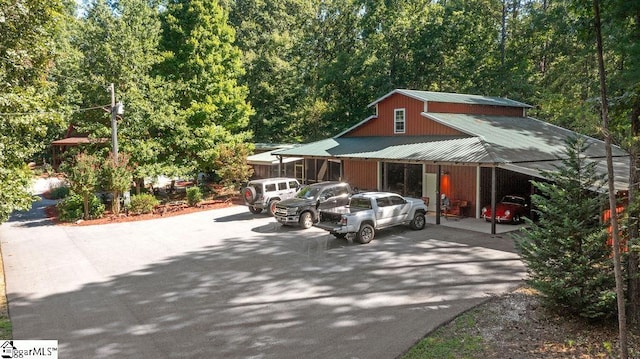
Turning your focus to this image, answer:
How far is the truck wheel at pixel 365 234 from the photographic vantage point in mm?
16109

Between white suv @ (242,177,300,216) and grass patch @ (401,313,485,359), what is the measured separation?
14.5m

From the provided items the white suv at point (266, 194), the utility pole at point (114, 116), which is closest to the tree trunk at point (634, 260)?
the white suv at point (266, 194)

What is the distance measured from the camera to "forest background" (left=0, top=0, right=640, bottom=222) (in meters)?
13.7

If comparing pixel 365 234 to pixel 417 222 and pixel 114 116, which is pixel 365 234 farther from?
pixel 114 116

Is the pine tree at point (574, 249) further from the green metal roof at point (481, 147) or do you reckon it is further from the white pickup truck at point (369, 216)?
the white pickup truck at point (369, 216)

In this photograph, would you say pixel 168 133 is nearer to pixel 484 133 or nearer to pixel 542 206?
pixel 484 133

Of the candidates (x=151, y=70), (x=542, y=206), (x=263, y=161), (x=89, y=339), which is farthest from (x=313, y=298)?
(x=151, y=70)

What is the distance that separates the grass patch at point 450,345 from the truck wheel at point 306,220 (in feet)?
35.5

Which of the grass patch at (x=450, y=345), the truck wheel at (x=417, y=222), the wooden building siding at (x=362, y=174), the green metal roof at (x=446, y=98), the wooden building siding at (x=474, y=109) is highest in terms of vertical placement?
the green metal roof at (x=446, y=98)

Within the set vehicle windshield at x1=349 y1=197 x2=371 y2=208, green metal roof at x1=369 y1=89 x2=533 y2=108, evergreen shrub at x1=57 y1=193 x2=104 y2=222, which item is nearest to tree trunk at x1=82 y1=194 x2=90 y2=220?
evergreen shrub at x1=57 y1=193 x2=104 y2=222

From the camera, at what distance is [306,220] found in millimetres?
19219

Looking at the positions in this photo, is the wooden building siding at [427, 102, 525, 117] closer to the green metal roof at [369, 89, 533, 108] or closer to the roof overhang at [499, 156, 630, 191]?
the green metal roof at [369, 89, 533, 108]

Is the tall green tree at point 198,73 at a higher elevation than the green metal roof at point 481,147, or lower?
higher

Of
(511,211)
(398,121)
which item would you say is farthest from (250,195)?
(511,211)
